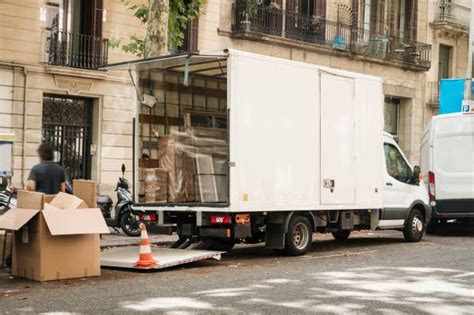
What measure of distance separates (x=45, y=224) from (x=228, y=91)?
346 cm

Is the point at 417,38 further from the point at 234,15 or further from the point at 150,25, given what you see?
the point at 150,25

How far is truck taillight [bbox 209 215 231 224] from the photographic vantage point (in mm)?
11305

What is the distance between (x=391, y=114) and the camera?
31.5 m

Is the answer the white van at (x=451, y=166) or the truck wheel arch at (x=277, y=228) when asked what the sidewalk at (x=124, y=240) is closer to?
the truck wheel arch at (x=277, y=228)

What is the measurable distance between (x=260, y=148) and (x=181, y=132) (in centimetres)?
183

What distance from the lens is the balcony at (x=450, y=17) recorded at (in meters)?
32.4

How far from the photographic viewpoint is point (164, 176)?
12.7m

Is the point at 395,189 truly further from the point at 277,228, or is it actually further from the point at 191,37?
the point at 191,37

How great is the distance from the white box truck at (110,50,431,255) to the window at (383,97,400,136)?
56.8ft

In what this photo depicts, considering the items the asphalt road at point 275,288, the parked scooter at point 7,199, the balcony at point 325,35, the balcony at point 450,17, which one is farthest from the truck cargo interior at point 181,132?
the balcony at point 450,17

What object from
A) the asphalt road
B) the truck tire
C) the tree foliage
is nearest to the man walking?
the asphalt road

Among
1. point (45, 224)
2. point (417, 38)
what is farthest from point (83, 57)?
point (417, 38)

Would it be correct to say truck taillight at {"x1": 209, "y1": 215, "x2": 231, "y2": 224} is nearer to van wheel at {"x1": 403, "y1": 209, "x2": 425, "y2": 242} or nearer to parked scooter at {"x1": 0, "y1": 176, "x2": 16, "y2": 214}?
parked scooter at {"x1": 0, "y1": 176, "x2": 16, "y2": 214}

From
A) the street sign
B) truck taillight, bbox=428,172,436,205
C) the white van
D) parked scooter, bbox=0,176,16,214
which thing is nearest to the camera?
parked scooter, bbox=0,176,16,214
